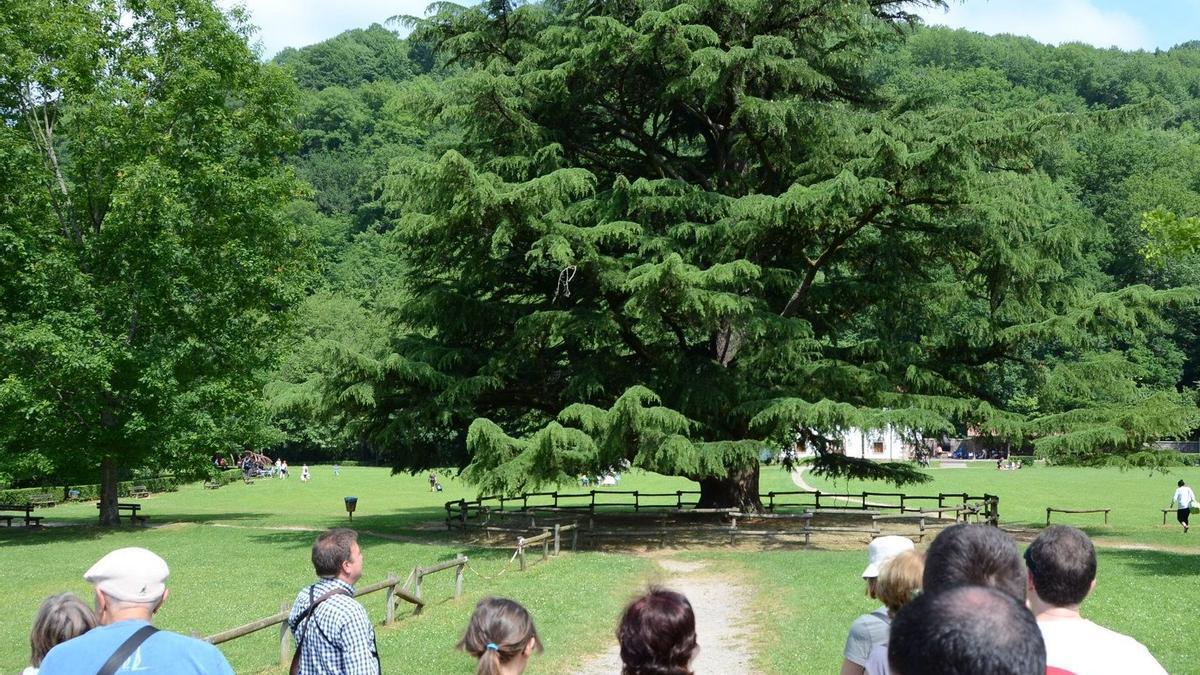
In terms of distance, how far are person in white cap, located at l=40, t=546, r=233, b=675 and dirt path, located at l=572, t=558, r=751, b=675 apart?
19.4 feet

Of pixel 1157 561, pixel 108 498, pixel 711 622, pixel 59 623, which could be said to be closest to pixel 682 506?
pixel 1157 561

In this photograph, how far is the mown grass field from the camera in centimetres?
1313

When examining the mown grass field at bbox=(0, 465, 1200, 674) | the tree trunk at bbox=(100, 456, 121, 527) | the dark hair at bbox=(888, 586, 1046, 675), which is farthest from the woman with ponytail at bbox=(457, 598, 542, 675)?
the tree trunk at bbox=(100, 456, 121, 527)

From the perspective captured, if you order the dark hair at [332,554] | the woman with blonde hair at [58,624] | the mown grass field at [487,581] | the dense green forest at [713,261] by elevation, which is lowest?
the mown grass field at [487,581]

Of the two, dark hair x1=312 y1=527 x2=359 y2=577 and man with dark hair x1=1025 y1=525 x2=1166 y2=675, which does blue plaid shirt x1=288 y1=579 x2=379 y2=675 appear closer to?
dark hair x1=312 y1=527 x2=359 y2=577

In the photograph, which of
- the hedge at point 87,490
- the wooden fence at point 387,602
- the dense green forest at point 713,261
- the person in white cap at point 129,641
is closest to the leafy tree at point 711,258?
the dense green forest at point 713,261

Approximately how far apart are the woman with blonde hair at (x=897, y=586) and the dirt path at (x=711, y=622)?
481cm

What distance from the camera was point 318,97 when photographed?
146750 mm

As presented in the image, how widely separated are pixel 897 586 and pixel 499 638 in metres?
1.69

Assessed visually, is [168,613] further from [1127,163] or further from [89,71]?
[1127,163]

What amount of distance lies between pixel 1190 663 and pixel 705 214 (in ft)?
56.5

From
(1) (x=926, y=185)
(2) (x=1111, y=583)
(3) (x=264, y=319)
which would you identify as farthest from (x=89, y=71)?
(2) (x=1111, y=583)

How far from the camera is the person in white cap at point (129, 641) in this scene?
3875 millimetres

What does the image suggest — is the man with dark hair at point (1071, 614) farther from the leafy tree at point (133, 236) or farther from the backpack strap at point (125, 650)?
the leafy tree at point (133, 236)
